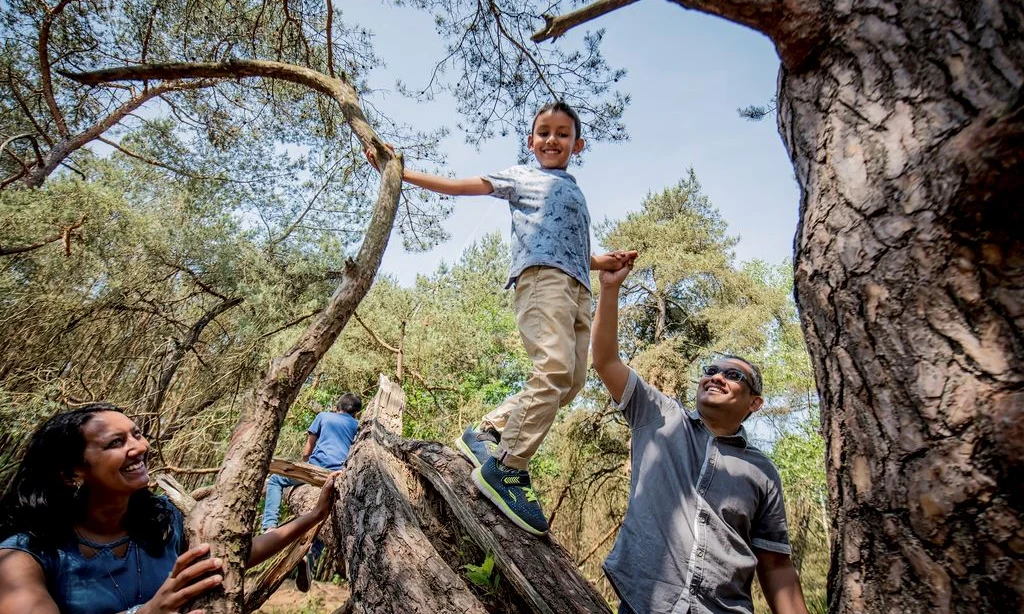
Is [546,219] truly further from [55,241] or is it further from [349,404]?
[55,241]

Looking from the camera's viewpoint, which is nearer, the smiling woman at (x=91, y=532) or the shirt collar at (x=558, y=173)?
the smiling woman at (x=91, y=532)

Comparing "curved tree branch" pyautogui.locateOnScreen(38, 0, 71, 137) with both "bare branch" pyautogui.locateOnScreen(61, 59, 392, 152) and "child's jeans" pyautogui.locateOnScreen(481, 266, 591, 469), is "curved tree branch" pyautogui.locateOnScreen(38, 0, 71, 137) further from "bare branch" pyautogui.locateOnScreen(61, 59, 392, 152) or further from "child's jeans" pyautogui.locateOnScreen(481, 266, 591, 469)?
"child's jeans" pyautogui.locateOnScreen(481, 266, 591, 469)

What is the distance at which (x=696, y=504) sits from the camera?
1.64 m

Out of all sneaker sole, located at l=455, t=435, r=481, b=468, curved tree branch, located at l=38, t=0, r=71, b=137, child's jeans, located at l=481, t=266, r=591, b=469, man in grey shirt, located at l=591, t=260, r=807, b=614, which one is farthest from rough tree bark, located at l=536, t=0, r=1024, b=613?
curved tree branch, located at l=38, t=0, r=71, b=137

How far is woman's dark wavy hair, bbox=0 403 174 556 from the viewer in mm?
1492

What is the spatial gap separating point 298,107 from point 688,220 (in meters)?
9.22

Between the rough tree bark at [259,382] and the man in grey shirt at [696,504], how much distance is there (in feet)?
3.67

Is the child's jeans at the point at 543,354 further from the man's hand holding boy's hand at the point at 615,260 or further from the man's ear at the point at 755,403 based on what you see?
the man's ear at the point at 755,403

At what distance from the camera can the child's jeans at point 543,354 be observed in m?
1.99

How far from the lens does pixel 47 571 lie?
1438mm

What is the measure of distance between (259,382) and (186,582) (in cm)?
75

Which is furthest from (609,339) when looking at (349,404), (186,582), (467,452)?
(349,404)

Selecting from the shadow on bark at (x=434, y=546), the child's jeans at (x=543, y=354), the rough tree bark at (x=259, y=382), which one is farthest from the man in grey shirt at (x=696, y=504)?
the rough tree bark at (x=259, y=382)

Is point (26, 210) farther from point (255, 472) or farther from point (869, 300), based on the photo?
point (869, 300)
